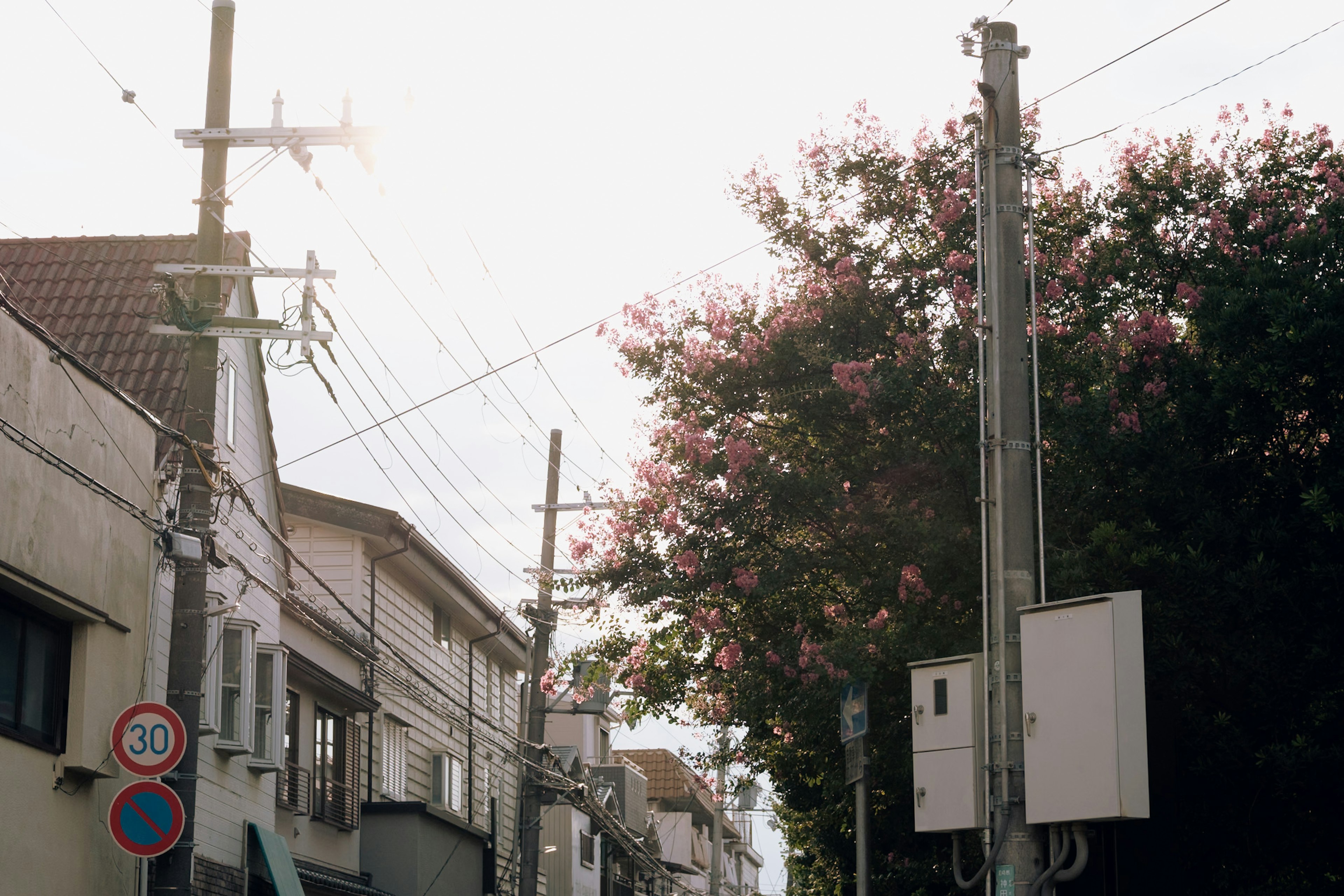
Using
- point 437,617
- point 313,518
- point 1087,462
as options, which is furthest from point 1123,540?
point 437,617

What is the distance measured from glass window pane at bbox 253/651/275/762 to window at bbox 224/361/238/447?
2981 mm

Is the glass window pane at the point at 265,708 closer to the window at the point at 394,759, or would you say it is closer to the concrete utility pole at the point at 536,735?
the concrete utility pole at the point at 536,735

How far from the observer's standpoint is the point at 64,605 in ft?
45.1

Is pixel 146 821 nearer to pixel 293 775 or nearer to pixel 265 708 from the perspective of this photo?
pixel 265 708

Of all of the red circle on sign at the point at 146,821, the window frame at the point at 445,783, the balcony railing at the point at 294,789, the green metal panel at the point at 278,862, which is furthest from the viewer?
the window frame at the point at 445,783

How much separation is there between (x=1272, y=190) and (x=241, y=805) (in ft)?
48.0

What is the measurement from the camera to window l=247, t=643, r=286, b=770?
19.3m

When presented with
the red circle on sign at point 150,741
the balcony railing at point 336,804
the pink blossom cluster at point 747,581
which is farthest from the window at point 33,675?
the balcony railing at point 336,804

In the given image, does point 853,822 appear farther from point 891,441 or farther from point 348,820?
point 348,820

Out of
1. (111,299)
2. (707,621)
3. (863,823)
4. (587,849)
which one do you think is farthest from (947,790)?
(587,849)

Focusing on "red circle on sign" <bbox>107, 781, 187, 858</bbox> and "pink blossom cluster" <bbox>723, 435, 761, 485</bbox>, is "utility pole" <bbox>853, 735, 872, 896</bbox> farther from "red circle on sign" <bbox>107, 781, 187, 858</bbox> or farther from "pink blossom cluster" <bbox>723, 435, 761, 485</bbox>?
"red circle on sign" <bbox>107, 781, 187, 858</bbox>

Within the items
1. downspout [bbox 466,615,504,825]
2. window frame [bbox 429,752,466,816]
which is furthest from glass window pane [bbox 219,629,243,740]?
downspout [bbox 466,615,504,825]

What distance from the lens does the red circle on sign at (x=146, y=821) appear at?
12.0m

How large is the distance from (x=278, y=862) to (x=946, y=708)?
12344mm
